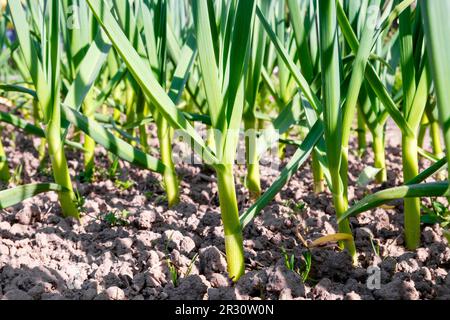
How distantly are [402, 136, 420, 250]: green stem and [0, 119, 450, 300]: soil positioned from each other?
33mm

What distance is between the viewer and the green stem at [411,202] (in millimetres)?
1313

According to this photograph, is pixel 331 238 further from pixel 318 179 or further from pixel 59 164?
pixel 59 164

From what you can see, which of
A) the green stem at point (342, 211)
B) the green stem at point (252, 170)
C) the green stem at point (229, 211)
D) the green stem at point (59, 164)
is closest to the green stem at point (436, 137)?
the green stem at point (252, 170)

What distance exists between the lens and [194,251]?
53.9 inches

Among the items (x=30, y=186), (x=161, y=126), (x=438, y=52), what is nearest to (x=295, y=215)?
(x=161, y=126)

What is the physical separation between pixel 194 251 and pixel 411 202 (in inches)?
20.3

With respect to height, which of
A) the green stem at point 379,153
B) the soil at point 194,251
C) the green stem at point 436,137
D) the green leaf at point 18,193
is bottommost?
the soil at point 194,251

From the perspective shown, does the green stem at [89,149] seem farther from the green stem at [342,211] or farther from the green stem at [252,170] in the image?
the green stem at [342,211]

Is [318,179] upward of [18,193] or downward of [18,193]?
upward

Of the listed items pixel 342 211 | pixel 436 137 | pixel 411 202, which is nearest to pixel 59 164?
pixel 342 211

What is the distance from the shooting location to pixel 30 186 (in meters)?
1.30

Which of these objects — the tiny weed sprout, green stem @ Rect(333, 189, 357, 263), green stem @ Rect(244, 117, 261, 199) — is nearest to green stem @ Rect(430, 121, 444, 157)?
the tiny weed sprout
